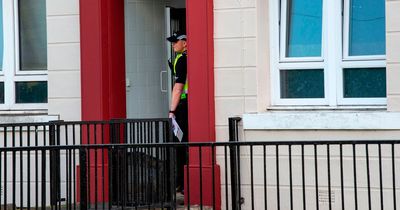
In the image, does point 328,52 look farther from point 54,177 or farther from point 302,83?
point 54,177

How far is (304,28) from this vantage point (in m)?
9.17

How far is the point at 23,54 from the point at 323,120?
12.7 ft

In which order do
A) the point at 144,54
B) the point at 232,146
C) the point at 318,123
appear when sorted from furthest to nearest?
the point at 144,54 < the point at 318,123 < the point at 232,146

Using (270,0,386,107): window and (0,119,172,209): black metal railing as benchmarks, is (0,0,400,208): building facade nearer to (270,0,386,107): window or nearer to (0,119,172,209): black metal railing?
(270,0,386,107): window

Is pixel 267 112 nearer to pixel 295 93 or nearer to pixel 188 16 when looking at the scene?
pixel 295 93

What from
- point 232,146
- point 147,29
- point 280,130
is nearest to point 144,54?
point 147,29

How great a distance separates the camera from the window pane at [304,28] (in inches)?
358

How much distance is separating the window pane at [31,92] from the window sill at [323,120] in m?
2.68

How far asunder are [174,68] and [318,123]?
2118 mm

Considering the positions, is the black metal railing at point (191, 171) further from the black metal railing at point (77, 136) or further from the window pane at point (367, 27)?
the window pane at point (367, 27)

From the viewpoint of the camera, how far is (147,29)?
11461 millimetres

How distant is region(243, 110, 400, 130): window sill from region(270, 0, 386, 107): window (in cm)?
24

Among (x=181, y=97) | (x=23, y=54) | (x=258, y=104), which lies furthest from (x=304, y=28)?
(x=23, y=54)

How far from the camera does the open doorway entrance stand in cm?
1134
